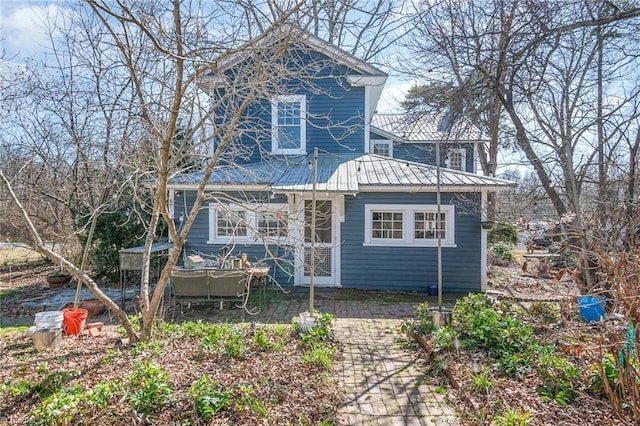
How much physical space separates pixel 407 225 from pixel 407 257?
2.58ft

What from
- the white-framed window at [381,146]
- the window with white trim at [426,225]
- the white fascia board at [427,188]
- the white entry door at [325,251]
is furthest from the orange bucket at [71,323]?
the white-framed window at [381,146]

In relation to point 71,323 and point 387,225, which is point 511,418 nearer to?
point 71,323

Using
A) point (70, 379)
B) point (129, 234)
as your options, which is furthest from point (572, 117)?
point (129, 234)

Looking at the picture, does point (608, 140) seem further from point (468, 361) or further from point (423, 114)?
point (468, 361)

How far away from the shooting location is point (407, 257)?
9.34 metres

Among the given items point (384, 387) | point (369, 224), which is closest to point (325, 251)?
point (369, 224)

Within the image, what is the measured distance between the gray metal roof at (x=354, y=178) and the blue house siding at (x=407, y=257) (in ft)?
1.36

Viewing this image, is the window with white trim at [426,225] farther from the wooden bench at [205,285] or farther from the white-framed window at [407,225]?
the wooden bench at [205,285]

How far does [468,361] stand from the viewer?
4.51 metres

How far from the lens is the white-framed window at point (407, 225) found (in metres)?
9.25

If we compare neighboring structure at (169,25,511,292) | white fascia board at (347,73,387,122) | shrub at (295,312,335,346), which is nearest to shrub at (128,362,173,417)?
shrub at (295,312,335,346)

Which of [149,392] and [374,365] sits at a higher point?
[149,392]

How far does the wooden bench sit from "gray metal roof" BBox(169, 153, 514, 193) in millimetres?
2094

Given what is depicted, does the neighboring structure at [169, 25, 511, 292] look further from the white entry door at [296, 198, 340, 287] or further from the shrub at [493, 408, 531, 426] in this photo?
the shrub at [493, 408, 531, 426]
